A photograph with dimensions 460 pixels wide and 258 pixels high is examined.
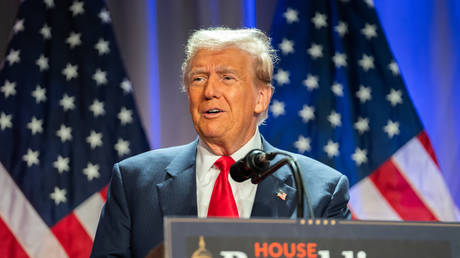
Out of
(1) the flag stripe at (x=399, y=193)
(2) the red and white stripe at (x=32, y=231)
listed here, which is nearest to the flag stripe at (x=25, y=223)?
(2) the red and white stripe at (x=32, y=231)

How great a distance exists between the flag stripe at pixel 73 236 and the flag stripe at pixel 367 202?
1.49m

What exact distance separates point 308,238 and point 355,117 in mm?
2399

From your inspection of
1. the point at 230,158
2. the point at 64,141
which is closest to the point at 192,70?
the point at 230,158

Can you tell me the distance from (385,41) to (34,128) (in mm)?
2063

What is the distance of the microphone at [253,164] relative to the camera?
1.59 metres

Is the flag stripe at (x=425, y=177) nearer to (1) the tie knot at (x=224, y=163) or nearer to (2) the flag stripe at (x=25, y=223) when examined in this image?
(1) the tie knot at (x=224, y=163)

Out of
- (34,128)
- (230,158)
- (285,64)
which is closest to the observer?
(230,158)

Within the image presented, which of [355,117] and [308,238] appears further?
[355,117]

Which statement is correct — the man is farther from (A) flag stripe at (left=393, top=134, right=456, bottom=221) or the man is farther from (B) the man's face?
(A) flag stripe at (left=393, top=134, right=456, bottom=221)

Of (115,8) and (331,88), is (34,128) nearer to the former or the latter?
(115,8)

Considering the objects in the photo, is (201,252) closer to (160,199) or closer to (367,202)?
(160,199)

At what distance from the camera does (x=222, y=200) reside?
224cm

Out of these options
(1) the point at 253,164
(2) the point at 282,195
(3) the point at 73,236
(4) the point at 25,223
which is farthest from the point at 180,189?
(4) the point at 25,223

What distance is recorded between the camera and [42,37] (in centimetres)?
350
